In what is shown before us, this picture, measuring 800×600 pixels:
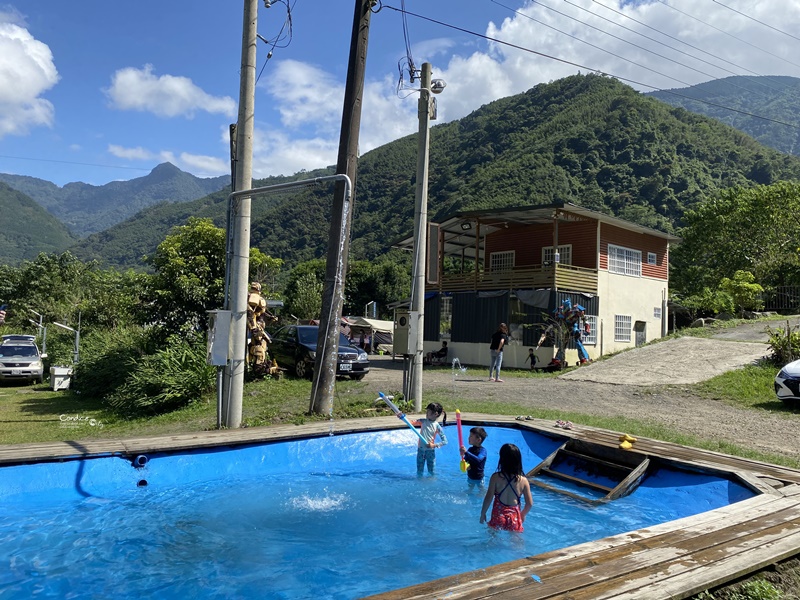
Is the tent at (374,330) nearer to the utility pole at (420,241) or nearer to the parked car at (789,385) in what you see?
the utility pole at (420,241)

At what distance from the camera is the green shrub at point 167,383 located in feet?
39.4

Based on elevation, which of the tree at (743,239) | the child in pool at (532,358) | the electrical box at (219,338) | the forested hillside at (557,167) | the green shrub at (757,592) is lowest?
the green shrub at (757,592)

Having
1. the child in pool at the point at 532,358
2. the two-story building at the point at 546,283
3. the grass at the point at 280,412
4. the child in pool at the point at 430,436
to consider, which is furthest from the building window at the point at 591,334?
the child in pool at the point at 430,436

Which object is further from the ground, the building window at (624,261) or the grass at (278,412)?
the building window at (624,261)

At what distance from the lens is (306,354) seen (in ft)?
51.5

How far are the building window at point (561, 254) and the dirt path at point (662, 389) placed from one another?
18.5 ft

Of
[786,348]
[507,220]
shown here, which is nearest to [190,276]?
[507,220]

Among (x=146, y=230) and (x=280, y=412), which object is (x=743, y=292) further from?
(x=146, y=230)

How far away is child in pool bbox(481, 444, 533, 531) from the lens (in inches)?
220

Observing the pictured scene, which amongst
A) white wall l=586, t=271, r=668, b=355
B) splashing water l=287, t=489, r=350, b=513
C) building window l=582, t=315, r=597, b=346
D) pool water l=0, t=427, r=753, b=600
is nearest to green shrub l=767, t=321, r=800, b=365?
building window l=582, t=315, r=597, b=346

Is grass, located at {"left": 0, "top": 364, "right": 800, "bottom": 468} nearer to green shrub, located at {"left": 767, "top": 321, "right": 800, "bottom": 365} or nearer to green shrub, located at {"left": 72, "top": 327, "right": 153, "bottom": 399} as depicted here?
green shrub, located at {"left": 767, "top": 321, "right": 800, "bottom": 365}

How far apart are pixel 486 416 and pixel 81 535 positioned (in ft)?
20.9

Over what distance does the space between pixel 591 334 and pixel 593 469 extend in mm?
17039

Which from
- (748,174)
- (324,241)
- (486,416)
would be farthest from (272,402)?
(748,174)
